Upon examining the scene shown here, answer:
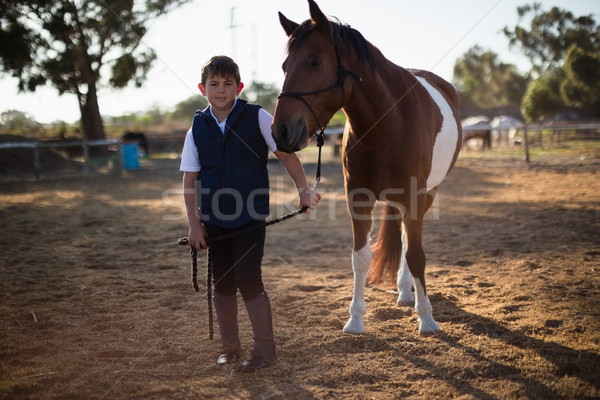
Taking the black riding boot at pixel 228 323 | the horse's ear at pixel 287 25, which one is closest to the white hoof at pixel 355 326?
the black riding boot at pixel 228 323

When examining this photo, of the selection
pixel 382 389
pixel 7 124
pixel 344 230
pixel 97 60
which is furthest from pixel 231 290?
pixel 7 124

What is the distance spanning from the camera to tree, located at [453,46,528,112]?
187 ft

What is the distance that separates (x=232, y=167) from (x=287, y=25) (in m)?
0.98

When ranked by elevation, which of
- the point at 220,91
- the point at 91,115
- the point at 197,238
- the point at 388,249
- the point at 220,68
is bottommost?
the point at 388,249

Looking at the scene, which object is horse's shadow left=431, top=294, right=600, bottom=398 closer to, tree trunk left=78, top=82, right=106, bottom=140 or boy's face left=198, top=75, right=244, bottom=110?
boy's face left=198, top=75, right=244, bottom=110

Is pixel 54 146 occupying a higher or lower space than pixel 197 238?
higher

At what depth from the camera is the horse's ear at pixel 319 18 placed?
95.3 inches

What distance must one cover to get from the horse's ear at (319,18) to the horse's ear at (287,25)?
0.22m

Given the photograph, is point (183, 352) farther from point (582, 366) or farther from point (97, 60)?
point (97, 60)

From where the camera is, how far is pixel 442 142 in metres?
3.65

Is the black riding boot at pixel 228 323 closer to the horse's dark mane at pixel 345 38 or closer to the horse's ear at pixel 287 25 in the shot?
the horse's dark mane at pixel 345 38

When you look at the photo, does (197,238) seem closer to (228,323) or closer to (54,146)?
(228,323)

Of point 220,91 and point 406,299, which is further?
point 406,299

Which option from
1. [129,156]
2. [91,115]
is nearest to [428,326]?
[129,156]
